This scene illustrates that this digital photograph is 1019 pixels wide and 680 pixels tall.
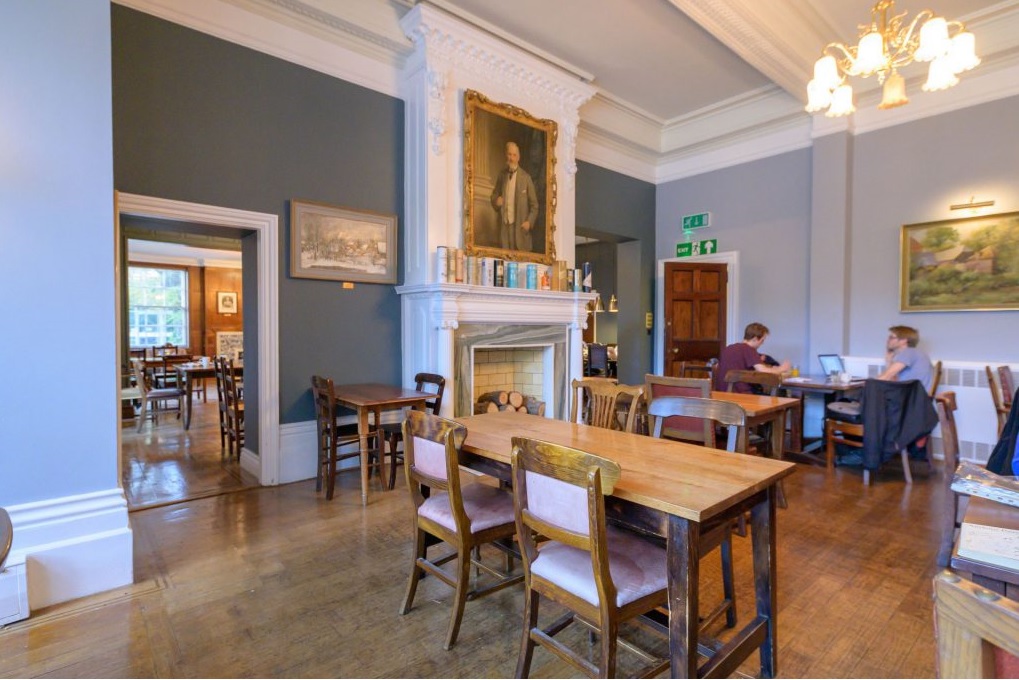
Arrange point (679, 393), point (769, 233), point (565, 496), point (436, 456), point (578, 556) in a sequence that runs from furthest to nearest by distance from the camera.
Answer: point (769, 233), point (679, 393), point (436, 456), point (578, 556), point (565, 496)

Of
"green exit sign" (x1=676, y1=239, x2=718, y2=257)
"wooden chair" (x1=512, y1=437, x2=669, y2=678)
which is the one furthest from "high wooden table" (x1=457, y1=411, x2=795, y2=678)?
"green exit sign" (x1=676, y1=239, x2=718, y2=257)

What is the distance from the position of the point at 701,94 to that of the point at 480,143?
3063 mm

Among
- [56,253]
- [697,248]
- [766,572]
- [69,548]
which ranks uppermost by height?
[697,248]

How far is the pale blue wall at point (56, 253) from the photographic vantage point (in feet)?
6.98

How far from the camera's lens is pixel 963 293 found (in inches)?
185

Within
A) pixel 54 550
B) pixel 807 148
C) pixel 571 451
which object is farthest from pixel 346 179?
pixel 807 148

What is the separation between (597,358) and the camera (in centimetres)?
948

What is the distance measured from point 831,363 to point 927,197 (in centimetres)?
189

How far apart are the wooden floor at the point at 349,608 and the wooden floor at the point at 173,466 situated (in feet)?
1.31

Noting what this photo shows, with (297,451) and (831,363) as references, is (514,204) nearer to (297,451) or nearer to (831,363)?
(297,451)

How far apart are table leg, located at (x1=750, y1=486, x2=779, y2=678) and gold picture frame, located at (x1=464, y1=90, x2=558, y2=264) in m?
3.45

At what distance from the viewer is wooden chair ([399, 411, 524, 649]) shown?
6.31 ft

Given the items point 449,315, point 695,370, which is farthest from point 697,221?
point 449,315

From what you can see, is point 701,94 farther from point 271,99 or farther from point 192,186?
point 192,186
